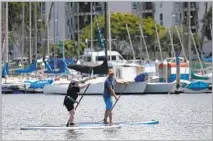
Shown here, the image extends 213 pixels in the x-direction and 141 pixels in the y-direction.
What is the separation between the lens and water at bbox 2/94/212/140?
2452 cm

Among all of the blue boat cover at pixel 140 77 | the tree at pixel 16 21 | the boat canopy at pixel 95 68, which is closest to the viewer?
→ the blue boat cover at pixel 140 77

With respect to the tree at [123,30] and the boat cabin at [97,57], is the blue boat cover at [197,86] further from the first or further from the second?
the tree at [123,30]

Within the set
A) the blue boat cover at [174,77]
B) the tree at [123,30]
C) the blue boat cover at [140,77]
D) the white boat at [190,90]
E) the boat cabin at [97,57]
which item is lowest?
the white boat at [190,90]

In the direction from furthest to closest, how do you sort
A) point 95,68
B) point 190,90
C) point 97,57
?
point 97,57
point 95,68
point 190,90

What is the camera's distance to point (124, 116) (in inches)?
1330

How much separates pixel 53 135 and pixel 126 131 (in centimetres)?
238

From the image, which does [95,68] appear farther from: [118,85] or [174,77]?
[174,77]

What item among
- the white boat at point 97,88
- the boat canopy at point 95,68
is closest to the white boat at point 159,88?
the white boat at point 97,88

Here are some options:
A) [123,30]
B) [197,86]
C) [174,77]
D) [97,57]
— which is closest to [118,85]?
[197,86]

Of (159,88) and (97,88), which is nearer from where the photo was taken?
(97,88)

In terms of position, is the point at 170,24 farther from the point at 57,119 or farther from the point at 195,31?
the point at 57,119

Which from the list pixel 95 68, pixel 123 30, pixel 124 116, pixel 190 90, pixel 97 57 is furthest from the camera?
pixel 123 30

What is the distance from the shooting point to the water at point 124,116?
24.5 metres

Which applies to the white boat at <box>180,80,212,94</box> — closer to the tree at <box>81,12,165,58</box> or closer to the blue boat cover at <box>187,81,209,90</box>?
the blue boat cover at <box>187,81,209,90</box>
